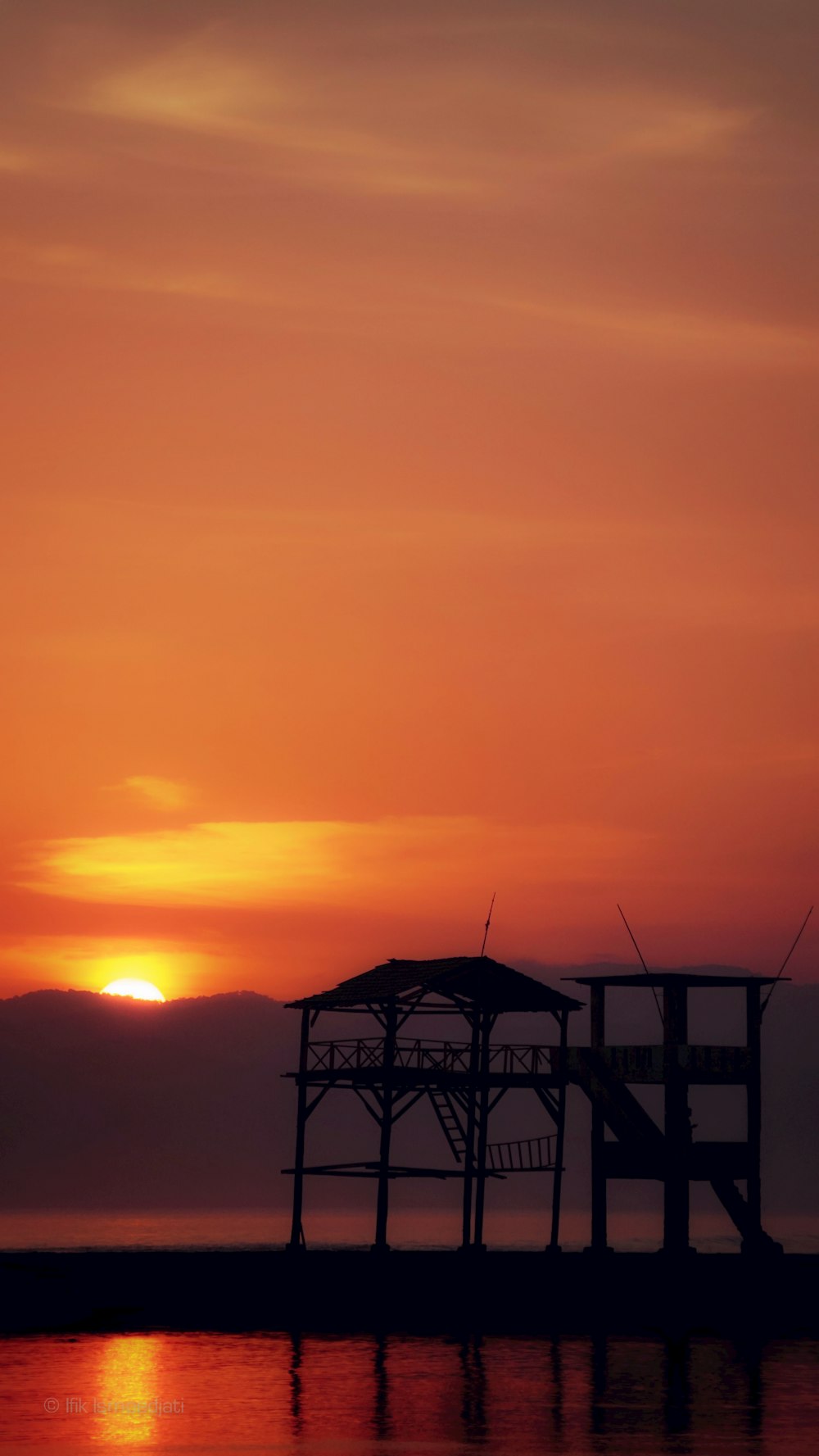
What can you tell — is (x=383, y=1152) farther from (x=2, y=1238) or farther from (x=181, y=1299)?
(x=2, y=1238)

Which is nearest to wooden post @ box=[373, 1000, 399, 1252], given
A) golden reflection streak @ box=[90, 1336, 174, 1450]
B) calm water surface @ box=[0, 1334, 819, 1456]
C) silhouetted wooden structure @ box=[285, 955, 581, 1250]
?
silhouetted wooden structure @ box=[285, 955, 581, 1250]

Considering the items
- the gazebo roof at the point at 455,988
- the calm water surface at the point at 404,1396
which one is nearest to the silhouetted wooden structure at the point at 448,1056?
the gazebo roof at the point at 455,988

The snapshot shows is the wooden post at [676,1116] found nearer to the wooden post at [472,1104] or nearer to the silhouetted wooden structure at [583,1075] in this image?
the silhouetted wooden structure at [583,1075]

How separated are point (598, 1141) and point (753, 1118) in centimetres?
440

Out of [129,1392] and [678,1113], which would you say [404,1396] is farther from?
[678,1113]

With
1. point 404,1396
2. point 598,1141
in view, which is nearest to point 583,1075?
point 598,1141

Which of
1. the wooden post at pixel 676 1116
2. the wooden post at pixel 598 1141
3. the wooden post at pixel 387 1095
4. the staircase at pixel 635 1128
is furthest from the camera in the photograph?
the wooden post at pixel 598 1141

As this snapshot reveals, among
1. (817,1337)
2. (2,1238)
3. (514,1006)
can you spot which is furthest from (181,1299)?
(2,1238)

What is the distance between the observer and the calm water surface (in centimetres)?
3266

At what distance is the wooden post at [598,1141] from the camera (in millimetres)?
51219

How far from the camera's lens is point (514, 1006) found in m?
52.8

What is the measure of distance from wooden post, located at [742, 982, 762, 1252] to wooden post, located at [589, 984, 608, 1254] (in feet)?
12.6

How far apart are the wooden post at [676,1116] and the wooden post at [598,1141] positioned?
7.31 ft

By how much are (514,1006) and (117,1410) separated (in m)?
20.1
